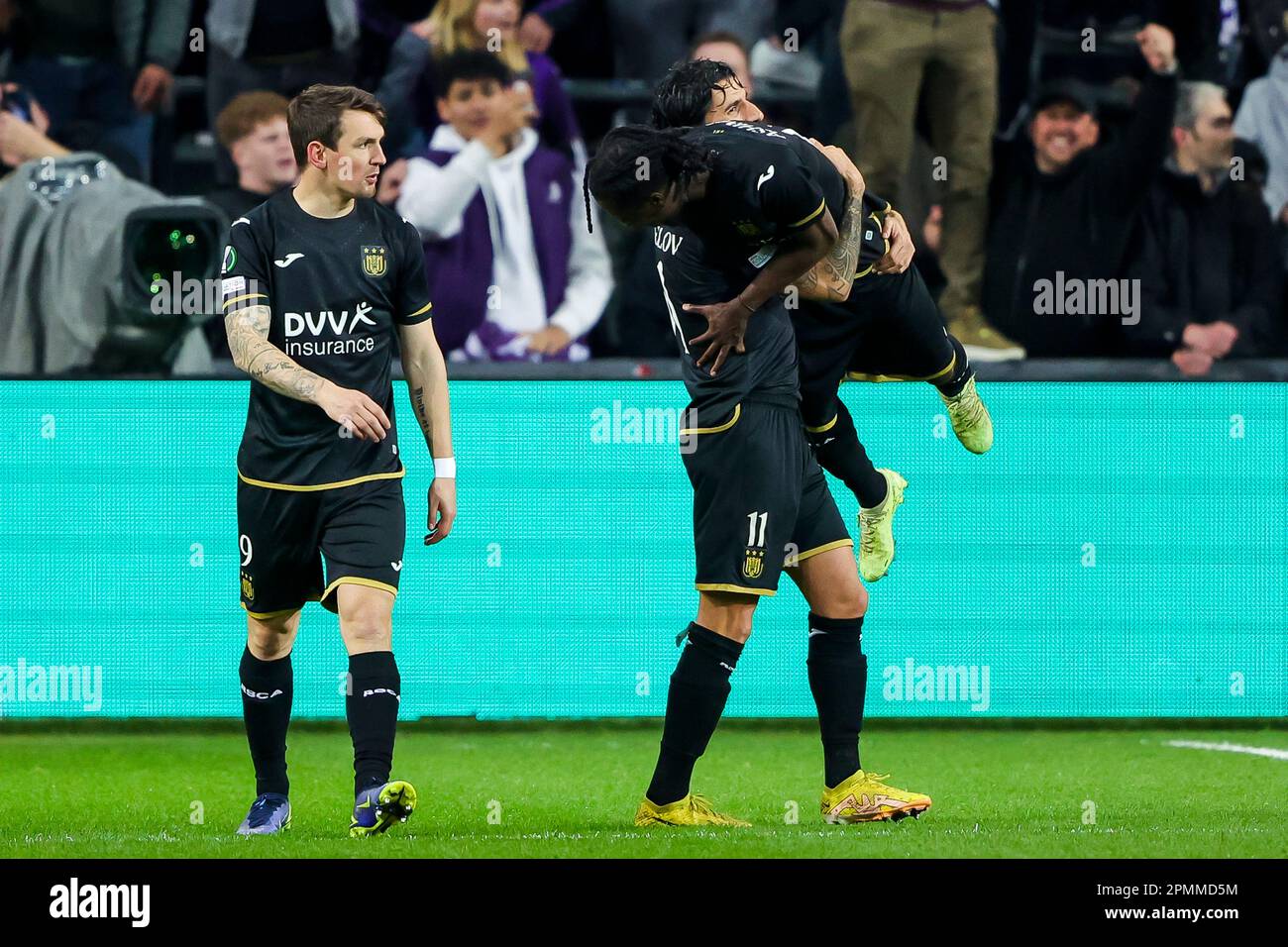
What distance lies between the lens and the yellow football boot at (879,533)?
6090 mm

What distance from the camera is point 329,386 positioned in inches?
187

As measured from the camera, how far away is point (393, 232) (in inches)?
197

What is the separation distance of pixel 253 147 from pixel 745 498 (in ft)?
12.6

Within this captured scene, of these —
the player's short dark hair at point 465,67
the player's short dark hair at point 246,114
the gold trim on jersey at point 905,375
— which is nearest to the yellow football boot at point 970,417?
the gold trim on jersey at point 905,375

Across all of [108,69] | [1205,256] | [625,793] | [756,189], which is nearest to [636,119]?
[108,69]

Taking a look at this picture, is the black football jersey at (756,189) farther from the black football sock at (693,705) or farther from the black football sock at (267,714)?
the black football sock at (267,714)

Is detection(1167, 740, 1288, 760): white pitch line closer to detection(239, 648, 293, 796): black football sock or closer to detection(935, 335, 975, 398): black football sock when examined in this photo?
detection(935, 335, 975, 398): black football sock

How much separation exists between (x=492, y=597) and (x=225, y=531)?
43.9 inches

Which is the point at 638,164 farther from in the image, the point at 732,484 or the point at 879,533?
the point at 879,533

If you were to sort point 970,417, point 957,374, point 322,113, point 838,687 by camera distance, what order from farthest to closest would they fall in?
1. point 970,417
2. point 957,374
3. point 838,687
4. point 322,113

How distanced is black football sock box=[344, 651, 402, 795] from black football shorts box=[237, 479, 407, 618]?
186 millimetres
